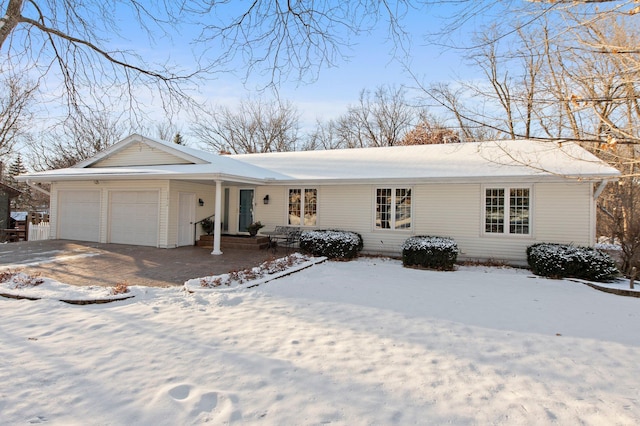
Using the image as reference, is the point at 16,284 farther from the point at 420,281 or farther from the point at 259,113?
the point at 259,113

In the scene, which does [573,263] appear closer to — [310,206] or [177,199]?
[310,206]

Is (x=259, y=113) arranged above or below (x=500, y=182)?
above

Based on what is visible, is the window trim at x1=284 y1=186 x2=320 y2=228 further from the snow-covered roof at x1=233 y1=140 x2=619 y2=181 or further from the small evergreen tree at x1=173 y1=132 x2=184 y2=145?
the small evergreen tree at x1=173 y1=132 x2=184 y2=145

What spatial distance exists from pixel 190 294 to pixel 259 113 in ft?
92.5

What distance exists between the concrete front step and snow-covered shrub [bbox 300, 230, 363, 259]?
176 cm

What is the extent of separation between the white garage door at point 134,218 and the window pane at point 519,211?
11970 mm

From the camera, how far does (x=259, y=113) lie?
32.5m

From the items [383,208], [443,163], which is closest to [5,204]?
[383,208]

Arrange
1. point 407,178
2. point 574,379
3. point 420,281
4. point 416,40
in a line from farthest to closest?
1. point 407,178
2. point 420,281
3. point 416,40
4. point 574,379

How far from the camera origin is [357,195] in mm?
12695

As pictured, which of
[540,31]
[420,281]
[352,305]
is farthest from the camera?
[420,281]

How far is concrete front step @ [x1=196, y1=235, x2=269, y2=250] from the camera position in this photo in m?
12.7

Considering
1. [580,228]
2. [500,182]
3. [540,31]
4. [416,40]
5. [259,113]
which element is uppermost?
[259,113]

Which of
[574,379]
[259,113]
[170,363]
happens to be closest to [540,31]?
[574,379]
